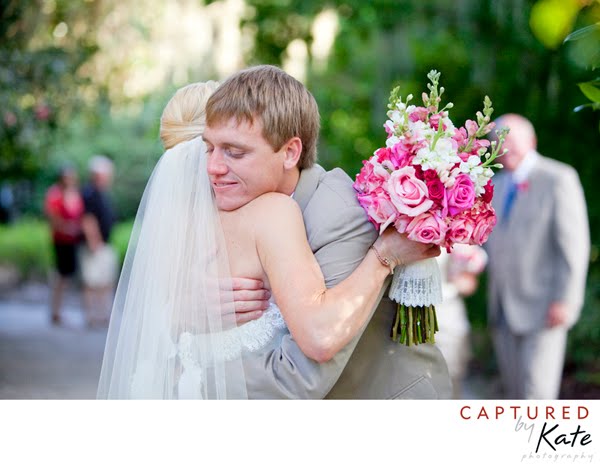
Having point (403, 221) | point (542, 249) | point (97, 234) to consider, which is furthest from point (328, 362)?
point (97, 234)

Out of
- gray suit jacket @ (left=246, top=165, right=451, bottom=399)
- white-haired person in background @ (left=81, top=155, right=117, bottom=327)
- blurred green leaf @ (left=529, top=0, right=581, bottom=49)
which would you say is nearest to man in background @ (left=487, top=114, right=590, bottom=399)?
gray suit jacket @ (left=246, top=165, right=451, bottom=399)

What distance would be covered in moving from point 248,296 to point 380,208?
0.49 metres

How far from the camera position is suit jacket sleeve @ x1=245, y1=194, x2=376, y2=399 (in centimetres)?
276

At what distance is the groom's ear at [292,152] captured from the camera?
2.86 m

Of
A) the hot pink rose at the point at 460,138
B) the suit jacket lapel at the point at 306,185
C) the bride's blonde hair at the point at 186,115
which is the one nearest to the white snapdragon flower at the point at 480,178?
the hot pink rose at the point at 460,138

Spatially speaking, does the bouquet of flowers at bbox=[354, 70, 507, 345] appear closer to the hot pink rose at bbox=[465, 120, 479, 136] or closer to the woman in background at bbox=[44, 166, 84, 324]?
the hot pink rose at bbox=[465, 120, 479, 136]

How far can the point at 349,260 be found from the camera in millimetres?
2830

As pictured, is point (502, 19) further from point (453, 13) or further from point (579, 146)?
point (579, 146)

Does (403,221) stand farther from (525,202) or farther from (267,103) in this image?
(525,202)

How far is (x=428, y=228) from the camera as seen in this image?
107 inches

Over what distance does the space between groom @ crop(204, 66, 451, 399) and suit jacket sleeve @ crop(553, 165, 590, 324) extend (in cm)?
324

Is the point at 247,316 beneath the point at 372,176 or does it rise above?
beneath

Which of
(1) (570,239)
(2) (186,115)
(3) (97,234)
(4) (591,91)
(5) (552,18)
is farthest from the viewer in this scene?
(3) (97,234)

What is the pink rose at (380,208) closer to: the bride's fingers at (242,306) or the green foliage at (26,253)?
the bride's fingers at (242,306)
